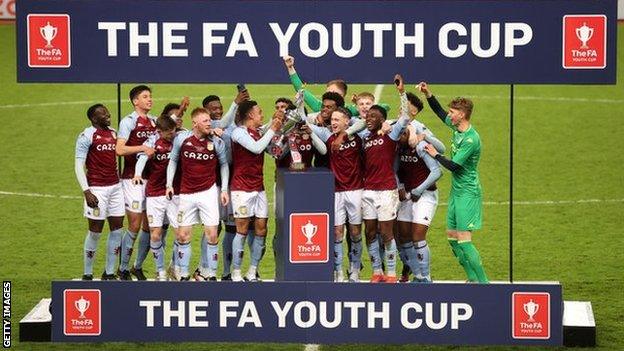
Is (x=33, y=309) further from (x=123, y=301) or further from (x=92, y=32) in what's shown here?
(x=92, y=32)

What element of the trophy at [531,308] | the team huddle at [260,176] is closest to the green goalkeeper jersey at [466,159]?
the team huddle at [260,176]

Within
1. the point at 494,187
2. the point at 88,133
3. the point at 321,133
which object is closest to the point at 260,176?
the point at 321,133

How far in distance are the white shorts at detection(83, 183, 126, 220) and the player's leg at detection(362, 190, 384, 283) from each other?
255 cm

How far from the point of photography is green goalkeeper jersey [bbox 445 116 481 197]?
14.9 meters

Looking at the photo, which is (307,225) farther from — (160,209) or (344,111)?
(160,209)

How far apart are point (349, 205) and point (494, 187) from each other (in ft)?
26.7

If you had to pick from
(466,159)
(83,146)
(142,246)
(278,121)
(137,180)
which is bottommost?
(142,246)

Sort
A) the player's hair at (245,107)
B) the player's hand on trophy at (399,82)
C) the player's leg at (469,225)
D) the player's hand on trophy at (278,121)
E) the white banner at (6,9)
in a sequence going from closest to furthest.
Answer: the player's hand on trophy at (399,82), the player's hand on trophy at (278,121), the player's leg at (469,225), the player's hair at (245,107), the white banner at (6,9)

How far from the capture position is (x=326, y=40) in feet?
46.8

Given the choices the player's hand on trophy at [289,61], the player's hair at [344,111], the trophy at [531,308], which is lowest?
the trophy at [531,308]

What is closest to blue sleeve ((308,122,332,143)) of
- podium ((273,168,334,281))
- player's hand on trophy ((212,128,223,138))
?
player's hand on trophy ((212,128,223,138))

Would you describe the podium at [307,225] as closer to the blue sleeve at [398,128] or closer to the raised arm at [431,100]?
the blue sleeve at [398,128]

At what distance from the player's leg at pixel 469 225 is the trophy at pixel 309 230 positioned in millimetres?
1648

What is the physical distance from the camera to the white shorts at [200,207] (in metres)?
15.5
